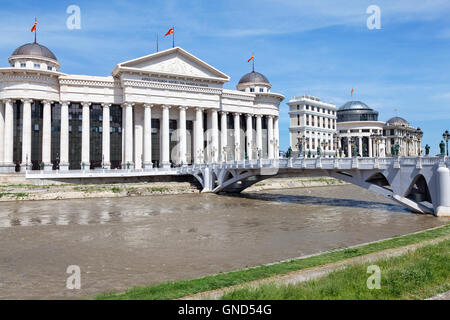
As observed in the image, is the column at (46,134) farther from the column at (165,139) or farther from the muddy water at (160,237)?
the muddy water at (160,237)

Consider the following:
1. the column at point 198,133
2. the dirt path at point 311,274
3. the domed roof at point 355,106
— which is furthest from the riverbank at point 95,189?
the domed roof at point 355,106

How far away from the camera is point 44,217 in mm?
35875

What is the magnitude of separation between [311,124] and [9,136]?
285 ft

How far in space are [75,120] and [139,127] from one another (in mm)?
13355

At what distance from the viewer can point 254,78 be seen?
101562 mm

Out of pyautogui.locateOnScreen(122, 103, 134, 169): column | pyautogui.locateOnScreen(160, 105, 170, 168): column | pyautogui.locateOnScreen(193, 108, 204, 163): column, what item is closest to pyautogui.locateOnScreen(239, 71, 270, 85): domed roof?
pyautogui.locateOnScreen(193, 108, 204, 163): column

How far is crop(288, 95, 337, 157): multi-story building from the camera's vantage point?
117000mm

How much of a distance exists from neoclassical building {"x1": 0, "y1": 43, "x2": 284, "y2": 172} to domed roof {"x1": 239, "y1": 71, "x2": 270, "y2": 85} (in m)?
13.4

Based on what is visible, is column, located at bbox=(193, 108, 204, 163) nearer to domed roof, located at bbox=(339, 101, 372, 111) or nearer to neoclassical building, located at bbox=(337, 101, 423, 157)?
neoclassical building, located at bbox=(337, 101, 423, 157)

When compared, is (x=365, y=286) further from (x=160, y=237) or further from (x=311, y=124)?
(x=311, y=124)

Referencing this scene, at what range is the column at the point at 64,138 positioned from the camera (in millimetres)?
73500

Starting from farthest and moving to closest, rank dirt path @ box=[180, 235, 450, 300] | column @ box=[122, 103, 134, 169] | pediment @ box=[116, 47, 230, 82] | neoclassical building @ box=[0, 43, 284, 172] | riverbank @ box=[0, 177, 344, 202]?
pediment @ box=[116, 47, 230, 82]
column @ box=[122, 103, 134, 169]
neoclassical building @ box=[0, 43, 284, 172]
riverbank @ box=[0, 177, 344, 202]
dirt path @ box=[180, 235, 450, 300]

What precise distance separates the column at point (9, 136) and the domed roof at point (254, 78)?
192 ft

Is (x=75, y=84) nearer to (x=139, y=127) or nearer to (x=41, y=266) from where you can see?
(x=139, y=127)
